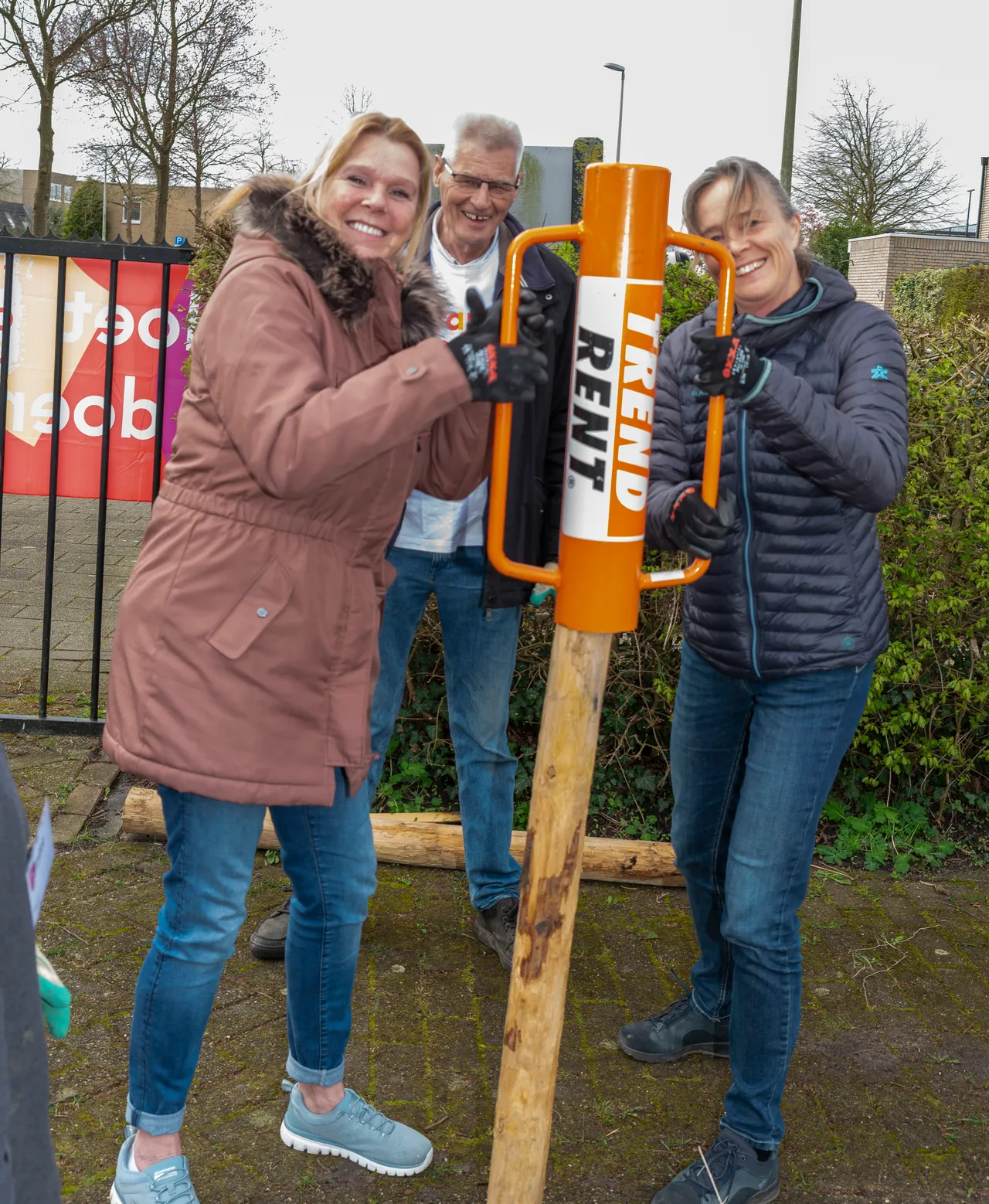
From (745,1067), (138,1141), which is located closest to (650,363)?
(745,1067)

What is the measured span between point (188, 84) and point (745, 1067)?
26632 mm

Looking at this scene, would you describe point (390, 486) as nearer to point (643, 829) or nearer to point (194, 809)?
point (194, 809)

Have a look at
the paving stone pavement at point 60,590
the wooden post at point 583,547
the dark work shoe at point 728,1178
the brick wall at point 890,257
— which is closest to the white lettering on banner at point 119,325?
the paving stone pavement at point 60,590

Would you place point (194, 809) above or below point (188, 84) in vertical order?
below

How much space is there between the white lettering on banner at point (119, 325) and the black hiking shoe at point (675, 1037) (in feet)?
10.9

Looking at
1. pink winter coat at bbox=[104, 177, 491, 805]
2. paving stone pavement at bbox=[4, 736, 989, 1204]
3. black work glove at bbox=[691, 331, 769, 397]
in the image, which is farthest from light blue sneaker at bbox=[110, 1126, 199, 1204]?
black work glove at bbox=[691, 331, 769, 397]

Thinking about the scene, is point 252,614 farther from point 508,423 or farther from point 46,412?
point 46,412

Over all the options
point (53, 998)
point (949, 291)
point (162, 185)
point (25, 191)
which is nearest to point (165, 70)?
point (162, 185)

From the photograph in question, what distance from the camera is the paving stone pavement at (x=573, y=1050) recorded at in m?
2.87

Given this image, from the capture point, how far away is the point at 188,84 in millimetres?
25781

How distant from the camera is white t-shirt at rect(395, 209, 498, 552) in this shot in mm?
3500

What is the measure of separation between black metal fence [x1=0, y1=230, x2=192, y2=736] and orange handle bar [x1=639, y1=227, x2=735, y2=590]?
329 cm

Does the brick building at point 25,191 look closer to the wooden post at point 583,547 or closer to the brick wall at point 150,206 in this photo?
the brick wall at point 150,206

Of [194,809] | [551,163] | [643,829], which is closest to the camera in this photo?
[194,809]
